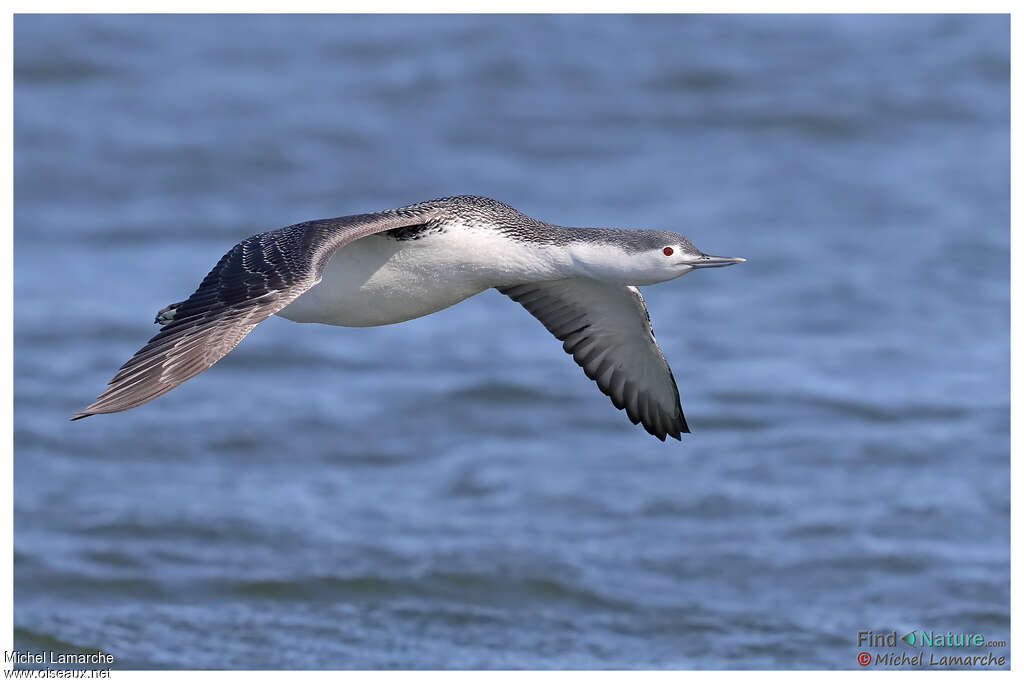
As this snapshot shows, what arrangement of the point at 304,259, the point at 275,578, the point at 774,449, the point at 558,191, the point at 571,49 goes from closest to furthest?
the point at 304,259
the point at 275,578
the point at 774,449
the point at 558,191
the point at 571,49

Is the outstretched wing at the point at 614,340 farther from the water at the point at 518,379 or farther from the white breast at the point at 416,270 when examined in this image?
the water at the point at 518,379

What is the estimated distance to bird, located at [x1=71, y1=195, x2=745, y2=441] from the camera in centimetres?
912

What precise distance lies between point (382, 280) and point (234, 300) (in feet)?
4.44

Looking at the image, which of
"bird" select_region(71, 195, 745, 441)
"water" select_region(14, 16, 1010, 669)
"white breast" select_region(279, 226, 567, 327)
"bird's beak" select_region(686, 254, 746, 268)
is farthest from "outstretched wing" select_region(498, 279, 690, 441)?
"water" select_region(14, 16, 1010, 669)

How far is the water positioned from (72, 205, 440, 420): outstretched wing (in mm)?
7897

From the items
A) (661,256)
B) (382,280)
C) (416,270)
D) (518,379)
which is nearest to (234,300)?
(382,280)

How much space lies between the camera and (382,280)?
1034 cm

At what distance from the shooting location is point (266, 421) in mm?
23000

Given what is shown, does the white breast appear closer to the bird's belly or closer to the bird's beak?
the bird's belly

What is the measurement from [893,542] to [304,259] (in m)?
12.6

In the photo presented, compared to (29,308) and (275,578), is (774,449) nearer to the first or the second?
(275,578)

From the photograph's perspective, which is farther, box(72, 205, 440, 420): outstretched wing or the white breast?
the white breast

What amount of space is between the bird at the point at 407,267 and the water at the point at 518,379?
7.28 metres

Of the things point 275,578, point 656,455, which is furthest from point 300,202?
point 275,578
